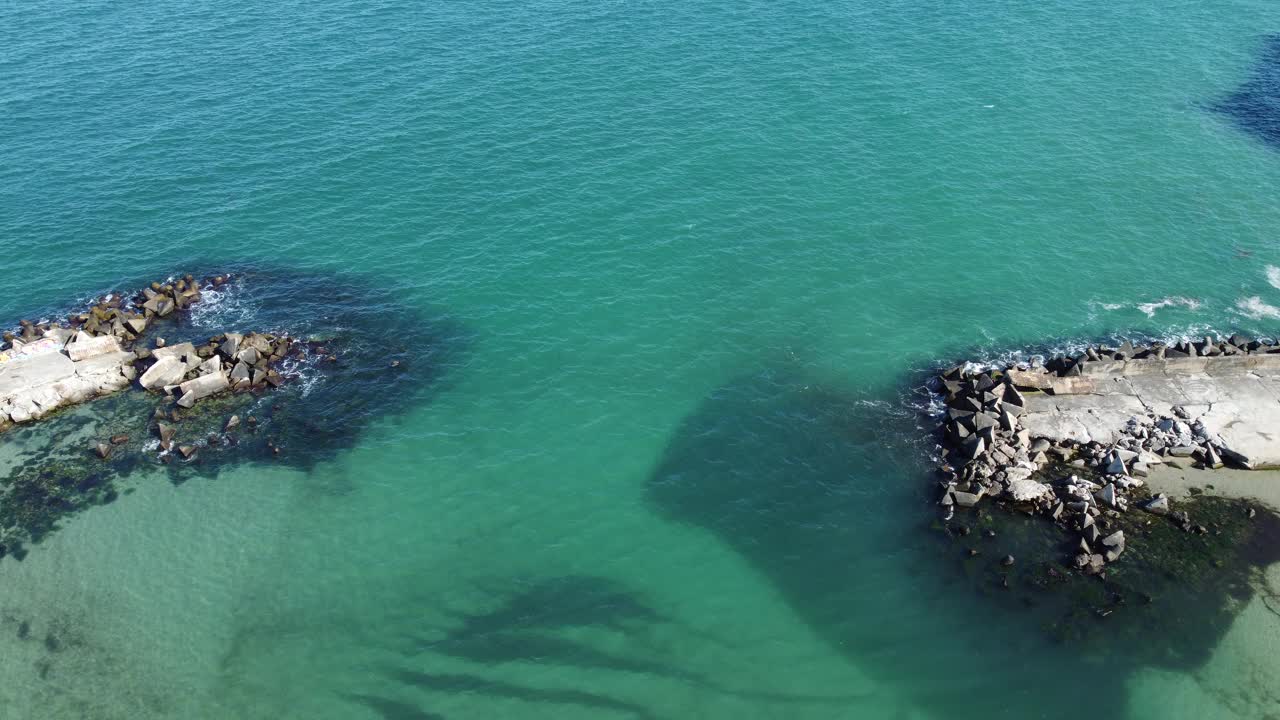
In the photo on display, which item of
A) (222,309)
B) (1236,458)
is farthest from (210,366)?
(1236,458)

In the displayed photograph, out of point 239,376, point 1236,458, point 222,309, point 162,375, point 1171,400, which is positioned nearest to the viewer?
point 1236,458

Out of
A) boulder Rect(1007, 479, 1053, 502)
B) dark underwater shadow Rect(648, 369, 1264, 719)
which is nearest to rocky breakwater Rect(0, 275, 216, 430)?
dark underwater shadow Rect(648, 369, 1264, 719)

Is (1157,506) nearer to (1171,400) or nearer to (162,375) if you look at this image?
(1171,400)

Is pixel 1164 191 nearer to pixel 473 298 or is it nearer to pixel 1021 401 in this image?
pixel 1021 401

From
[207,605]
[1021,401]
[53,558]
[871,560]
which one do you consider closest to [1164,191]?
[1021,401]

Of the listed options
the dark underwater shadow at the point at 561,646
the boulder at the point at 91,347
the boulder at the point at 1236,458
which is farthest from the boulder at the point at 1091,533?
the boulder at the point at 91,347

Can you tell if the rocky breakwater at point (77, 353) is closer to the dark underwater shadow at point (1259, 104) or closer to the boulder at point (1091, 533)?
the boulder at point (1091, 533)
